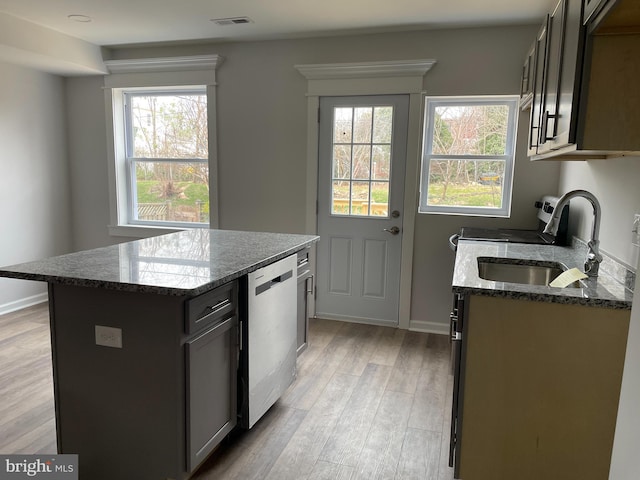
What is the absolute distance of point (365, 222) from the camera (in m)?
4.02

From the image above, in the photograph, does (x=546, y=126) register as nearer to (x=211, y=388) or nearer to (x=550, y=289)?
(x=550, y=289)

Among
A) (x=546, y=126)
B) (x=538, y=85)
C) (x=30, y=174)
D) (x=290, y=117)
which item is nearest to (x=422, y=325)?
(x=290, y=117)

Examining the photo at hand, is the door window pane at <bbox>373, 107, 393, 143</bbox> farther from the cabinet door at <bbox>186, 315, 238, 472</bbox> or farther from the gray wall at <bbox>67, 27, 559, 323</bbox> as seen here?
the cabinet door at <bbox>186, 315, 238, 472</bbox>

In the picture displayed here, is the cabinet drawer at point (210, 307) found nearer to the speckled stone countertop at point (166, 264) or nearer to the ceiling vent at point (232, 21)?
the speckled stone countertop at point (166, 264)

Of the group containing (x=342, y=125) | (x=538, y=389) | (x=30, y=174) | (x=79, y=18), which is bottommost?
(x=538, y=389)

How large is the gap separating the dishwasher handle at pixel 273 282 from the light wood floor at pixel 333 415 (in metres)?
0.74

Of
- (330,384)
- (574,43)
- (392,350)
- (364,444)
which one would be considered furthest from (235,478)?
(574,43)

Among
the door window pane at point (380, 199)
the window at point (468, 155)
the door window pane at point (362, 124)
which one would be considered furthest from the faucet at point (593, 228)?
the door window pane at point (362, 124)

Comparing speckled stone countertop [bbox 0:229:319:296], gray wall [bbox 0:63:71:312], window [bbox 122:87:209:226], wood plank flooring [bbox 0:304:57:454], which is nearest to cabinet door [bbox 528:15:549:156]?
speckled stone countertop [bbox 0:229:319:296]

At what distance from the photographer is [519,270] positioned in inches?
96.2

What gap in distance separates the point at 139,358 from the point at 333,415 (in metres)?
1.18

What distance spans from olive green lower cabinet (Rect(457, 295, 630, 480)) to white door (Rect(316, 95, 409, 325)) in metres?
2.17

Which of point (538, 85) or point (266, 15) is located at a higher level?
point (266, 15)

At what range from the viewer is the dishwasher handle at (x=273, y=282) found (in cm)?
224
